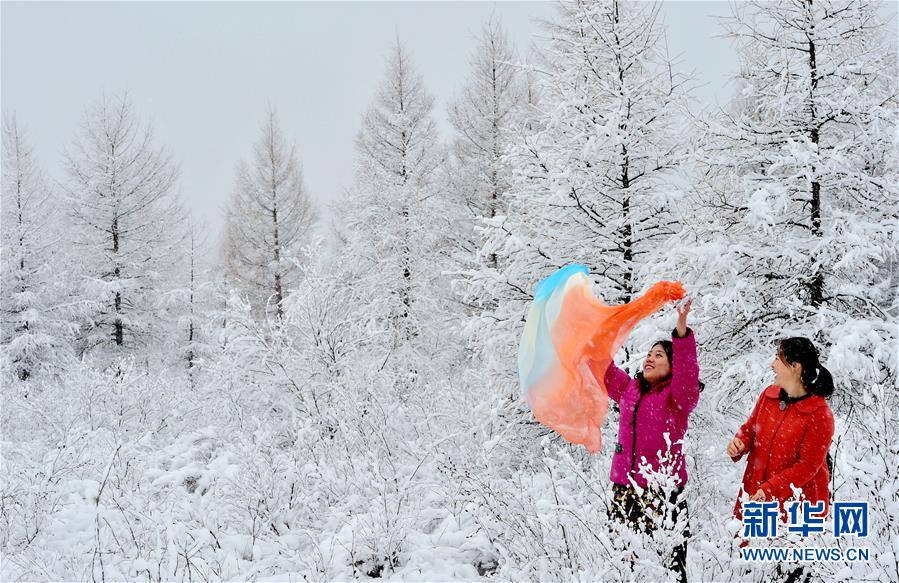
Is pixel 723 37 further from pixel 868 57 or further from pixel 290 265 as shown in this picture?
pixel 290 265

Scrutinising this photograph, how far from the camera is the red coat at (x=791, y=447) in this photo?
109 inches

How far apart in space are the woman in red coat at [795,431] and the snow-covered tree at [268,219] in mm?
16160

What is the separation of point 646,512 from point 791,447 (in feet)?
3.03

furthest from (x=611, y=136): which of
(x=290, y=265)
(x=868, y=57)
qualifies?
(x=290, y=265)

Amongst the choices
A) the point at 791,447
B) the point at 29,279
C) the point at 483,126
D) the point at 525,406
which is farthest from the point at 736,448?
the point at 29,279

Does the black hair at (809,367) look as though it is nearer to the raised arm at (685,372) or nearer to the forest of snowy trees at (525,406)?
the forest of snowy trees at (525,406)

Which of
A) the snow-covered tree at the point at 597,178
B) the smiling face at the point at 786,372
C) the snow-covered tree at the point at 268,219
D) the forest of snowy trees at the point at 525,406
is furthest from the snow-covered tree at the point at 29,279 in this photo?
the smiling face at the point at 786,372

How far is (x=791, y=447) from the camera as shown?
2.83 metres

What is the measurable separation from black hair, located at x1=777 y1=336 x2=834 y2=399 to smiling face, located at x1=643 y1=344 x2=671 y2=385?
1.91ft

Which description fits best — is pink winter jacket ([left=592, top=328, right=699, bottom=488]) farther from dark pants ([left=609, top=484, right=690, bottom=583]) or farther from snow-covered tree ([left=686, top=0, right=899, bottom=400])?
snow-covered tree ([left=686, top=0, right=899, bottom=400])

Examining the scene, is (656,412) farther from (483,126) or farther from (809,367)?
(483,126)

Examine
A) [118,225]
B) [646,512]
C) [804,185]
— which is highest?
[118,225]

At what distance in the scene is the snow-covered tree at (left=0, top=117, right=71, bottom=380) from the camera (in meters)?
13.7

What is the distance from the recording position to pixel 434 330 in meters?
13.5
